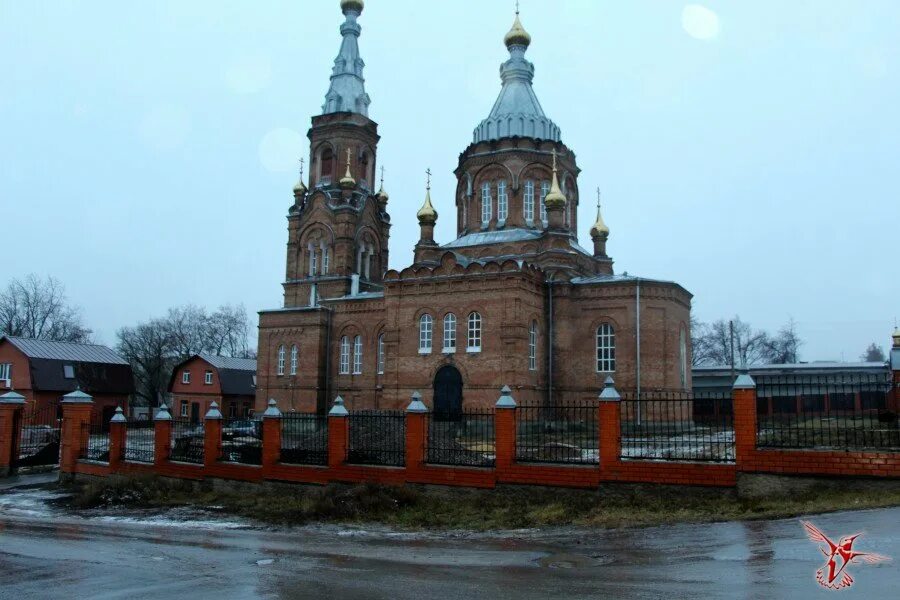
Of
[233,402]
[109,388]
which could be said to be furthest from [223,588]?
[233,402]

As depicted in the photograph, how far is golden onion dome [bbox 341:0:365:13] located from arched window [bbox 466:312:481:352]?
19612mm

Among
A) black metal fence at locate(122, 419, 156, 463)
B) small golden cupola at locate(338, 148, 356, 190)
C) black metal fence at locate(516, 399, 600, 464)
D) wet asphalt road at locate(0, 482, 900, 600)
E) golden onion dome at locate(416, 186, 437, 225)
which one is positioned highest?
small golden cupola at locate(338, 148, 356, 190)

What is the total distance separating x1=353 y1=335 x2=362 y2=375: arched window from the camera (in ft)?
96.1

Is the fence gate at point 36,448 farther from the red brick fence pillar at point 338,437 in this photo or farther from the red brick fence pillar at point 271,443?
the red brick fence pillar at point 338,437

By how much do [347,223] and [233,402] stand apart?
53.7 ft

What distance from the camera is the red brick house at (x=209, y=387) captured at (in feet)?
137

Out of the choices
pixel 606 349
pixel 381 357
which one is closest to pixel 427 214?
pixel 381 357

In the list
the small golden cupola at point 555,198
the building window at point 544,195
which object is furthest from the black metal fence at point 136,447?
the building window at point 544,195

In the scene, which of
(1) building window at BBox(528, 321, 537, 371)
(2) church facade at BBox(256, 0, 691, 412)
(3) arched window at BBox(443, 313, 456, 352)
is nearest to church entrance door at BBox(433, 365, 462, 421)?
(2) church facade at BBox(256, 0, 691, 412)

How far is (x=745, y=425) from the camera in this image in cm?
1010

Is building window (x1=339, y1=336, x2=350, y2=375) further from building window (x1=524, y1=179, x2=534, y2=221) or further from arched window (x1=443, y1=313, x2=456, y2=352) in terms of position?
building window (x1=524, y1=179, x2=534, y2=221)

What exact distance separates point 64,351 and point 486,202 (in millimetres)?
22204

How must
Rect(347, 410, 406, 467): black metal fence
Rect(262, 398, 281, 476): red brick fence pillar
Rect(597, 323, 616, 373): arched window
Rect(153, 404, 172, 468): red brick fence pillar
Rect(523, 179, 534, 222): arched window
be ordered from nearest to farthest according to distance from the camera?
Rect(347, 410, 406, 467): black metal fence → Rect(262, 398, 281, 476): red brick fence pillar → Rect(153, 404, 172, 468): red brick fence pillar → Rect(597, 323, 616, 373): arched window → Rect(523, 179, 534, 222): arched window

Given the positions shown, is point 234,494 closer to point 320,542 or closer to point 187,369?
point 320,542
